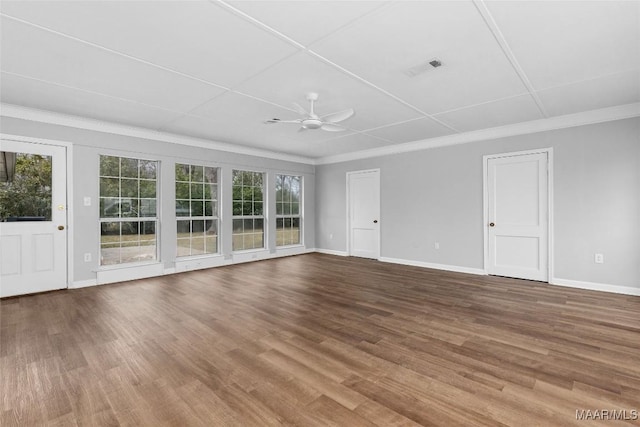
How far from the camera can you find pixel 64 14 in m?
2.12

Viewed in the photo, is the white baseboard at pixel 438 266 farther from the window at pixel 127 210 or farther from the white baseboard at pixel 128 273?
the window at pixel 127 210

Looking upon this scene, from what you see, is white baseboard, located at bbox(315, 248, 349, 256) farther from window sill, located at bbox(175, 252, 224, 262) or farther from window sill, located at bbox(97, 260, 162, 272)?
window sill, located at bbox(97, 260, 162, 272)

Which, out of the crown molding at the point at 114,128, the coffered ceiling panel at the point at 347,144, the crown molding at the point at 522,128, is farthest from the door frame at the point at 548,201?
the crown molding at the point at 114,128

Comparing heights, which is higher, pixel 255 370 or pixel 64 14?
pixel 64 14

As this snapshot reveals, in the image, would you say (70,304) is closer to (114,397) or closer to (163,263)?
(163,263)

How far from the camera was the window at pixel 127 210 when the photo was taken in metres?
4.91

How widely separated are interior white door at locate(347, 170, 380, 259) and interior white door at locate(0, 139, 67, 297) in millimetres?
5502

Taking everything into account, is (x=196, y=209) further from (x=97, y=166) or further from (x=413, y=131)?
(x=413, y=131)

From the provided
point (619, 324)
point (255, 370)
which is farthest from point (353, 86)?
point (619, 324)

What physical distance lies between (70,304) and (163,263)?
5.51ft

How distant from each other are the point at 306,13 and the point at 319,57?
601 mm

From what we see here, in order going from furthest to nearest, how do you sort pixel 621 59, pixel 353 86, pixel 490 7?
pixel 353 86 → pixel 621 59 → pixel 490 7

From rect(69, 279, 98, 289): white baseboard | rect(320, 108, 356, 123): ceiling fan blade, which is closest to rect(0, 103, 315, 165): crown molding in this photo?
rect(69, 279, 98, 289): white baseboard

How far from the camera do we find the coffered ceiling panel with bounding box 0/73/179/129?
3.32 m
